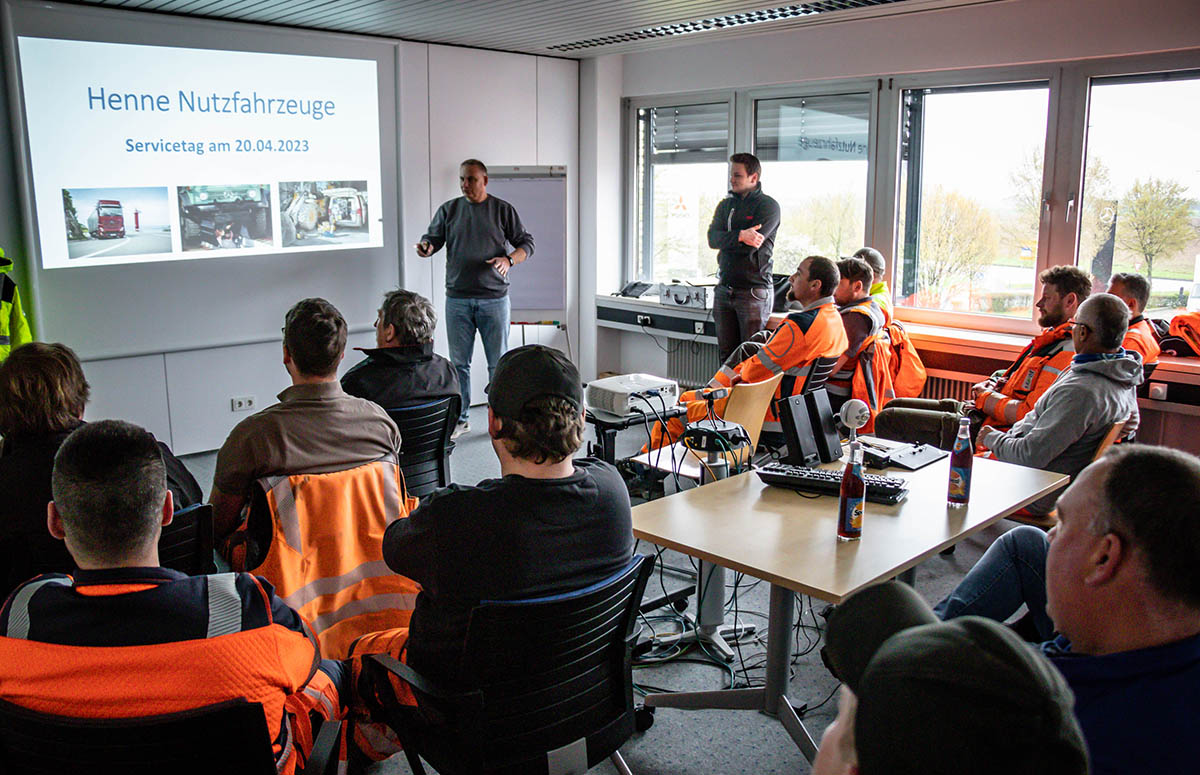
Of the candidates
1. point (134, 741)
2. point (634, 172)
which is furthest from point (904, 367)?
point (134, 741)

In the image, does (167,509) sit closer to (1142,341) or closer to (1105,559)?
(1105,559)

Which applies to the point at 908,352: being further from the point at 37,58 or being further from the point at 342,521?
the point at 37,58

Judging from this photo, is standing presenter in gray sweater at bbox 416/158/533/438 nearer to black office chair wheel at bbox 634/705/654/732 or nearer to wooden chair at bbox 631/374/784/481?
wooden chair at bbox 631/374/784/481

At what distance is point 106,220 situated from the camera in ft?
17.5

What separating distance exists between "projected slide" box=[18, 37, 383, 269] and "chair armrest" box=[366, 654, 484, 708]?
14.1ft

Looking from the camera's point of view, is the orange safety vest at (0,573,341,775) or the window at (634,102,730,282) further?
the window at (634,102,730,282)

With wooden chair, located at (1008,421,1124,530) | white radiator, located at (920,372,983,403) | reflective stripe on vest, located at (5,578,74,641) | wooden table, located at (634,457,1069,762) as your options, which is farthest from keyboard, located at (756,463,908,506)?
white radiator, located at (920,372,983,403)

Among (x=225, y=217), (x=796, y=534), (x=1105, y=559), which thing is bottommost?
(x=796, y=534)

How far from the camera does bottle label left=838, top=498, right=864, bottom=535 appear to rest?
2389 mm

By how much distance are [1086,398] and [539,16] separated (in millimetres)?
3757

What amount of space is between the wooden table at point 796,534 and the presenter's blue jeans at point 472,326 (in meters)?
3.86

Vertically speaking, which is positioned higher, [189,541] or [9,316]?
[9,316]

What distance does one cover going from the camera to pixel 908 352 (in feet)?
17.0

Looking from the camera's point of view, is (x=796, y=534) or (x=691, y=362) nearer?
(x=796, y=534)
